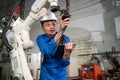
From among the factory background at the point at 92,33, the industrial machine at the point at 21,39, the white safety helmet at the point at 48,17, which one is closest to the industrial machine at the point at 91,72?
the factory background at the point at 92,33

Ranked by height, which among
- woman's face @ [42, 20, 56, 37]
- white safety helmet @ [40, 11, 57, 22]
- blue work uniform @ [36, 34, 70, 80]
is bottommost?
blue work uniform @ [36, 34, 70, 80]

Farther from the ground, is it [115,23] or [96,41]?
[115,23]

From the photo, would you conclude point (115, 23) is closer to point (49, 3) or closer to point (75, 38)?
point (75, 38)

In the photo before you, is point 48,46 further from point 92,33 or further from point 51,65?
point 92,33

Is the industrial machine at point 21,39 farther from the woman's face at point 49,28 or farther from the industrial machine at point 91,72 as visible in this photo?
the industrial machine at point 91,72

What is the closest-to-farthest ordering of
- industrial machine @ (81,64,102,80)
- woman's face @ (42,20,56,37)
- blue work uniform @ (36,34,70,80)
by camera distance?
blue work uniform @ (36,34,70,80)
woman's face @ (42,20,56,37)
industrial machine @ (81,64,102,80)

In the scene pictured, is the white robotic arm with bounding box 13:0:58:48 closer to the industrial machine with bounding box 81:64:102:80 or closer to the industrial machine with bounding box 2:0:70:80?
the industrial machine with bounding box 2:0:70:80

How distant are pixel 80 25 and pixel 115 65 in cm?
152

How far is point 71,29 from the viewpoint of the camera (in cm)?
580

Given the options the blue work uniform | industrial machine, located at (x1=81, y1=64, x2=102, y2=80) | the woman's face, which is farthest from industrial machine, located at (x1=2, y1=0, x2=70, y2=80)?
industrial machine, located at (x1=81, y1=64, x2=102, y2=80)

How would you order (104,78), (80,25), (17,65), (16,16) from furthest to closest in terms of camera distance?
(80,25), (104,78), (16,16), (17,65)

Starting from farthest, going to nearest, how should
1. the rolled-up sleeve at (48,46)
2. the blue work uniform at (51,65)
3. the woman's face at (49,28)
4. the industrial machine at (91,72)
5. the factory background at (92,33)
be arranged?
the factory background at (92,33)
the industrial machine at (91,72)
the woman's face at (49,28)
the blue work uniform at (51,65)
the rolled-up sleeve at (48,46)

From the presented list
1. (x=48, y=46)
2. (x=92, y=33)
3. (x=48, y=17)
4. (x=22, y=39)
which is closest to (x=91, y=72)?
(x=92, y=33)

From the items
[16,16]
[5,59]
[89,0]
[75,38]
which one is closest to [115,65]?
[75,38]
